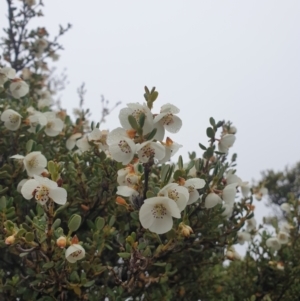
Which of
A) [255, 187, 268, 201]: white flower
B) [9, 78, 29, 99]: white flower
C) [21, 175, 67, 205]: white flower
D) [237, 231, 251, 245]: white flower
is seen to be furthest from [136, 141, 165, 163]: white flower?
[255, 187, 268, 201]: white flower

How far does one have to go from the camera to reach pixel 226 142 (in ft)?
6.49

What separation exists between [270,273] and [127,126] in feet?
6.65

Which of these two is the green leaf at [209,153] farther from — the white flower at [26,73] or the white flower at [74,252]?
the white flower at [26,73]

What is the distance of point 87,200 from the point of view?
2068 mm

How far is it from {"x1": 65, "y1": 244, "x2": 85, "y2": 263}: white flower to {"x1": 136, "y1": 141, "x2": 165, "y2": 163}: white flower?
1.38 ft

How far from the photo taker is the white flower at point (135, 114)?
1.25 m

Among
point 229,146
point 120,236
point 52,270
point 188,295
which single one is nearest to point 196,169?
point 229,146

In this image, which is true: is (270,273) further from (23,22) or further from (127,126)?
(23,22)

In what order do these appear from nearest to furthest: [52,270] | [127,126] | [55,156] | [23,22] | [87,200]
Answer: [127,126] < [52,270] < [87,200] < [55,156] < [23,22]

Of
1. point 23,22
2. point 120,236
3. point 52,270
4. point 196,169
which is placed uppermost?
point 23,22

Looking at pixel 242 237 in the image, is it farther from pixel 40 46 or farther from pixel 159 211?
pixel 40 46

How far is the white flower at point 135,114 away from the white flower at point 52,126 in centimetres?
122

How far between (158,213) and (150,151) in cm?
21

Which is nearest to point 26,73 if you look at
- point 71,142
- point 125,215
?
point 71,142
